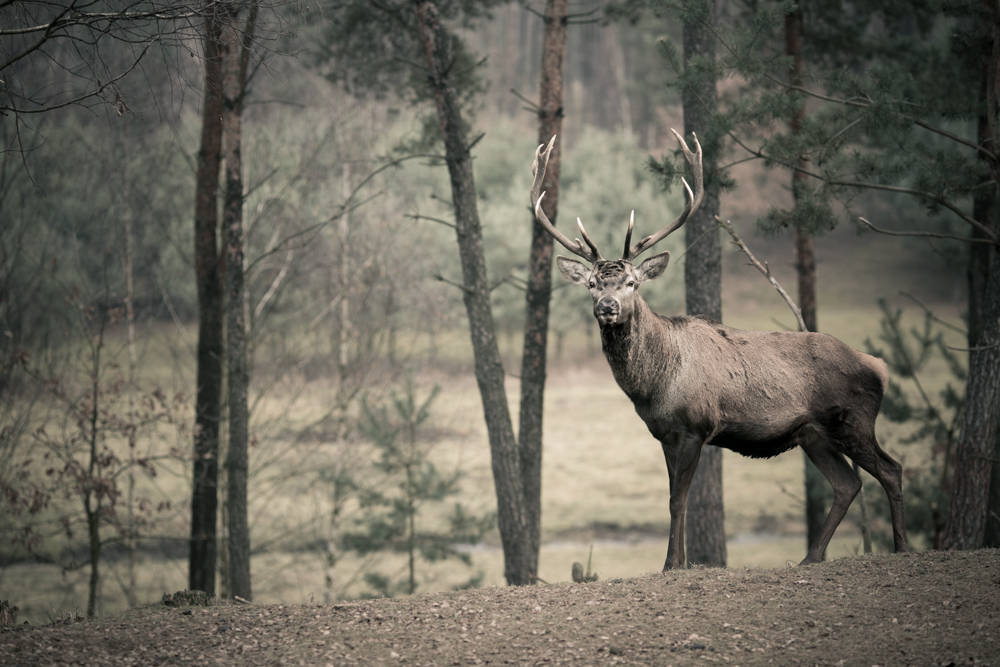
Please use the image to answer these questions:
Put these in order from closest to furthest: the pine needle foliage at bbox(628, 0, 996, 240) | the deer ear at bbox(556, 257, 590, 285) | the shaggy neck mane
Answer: the shaggy neck mane, the deer ear at bbox(556, 257, 590, 285), the pine needle foliage at bbox(628, 0, 996, 240)

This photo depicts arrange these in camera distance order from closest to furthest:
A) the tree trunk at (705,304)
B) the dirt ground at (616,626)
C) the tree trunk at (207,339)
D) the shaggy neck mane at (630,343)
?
the dirt ground at (616,626), the shaggy neck mane at (630,343), the tree trunk at (705,304), the tree trunk at (207,339)

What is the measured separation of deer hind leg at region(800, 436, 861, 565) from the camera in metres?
6.57

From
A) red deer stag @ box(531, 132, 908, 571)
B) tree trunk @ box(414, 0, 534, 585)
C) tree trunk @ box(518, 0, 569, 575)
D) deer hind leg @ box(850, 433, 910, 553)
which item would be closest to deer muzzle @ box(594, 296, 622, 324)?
red deer stag @ box(531, 132, 908, 571)

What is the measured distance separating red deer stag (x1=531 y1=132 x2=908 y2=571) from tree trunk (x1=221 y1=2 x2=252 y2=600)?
483 cm

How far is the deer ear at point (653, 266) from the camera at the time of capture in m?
6.29

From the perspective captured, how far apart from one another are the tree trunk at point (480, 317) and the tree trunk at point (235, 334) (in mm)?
2491

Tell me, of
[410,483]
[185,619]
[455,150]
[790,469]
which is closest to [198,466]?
[410,483]

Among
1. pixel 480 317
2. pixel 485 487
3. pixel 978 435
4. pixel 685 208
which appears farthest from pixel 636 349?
pixel 485 487

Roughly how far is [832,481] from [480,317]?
13.2 ft

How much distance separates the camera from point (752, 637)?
474cm

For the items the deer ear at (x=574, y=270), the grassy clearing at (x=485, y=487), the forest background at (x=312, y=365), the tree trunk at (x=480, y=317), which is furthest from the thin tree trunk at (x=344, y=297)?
the deer ear at (x=574, y=270)

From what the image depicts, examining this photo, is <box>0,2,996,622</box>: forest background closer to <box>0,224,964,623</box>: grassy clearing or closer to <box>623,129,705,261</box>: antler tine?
<box>0,224,964,623</box>: grassy clearing

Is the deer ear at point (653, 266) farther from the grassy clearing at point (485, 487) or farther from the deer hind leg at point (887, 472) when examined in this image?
the grassy clearing at point (485, 487)

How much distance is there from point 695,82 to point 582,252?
9.38ft
